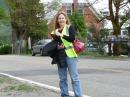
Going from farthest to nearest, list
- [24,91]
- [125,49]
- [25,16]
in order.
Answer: [25,16] → [125,49] → [24,91]

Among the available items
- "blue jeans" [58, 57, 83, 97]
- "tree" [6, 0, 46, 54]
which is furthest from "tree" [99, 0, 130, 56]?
"blue jeans" [58, 57, 83, 97]

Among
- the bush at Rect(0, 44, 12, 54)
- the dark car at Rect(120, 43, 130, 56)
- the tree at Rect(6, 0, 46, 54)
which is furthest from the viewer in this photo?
the bush at Rect(0, 44, 12, 54)

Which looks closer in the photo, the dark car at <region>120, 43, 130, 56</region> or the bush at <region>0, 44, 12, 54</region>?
the dark car at <region>120, 43, 130, 56</region>

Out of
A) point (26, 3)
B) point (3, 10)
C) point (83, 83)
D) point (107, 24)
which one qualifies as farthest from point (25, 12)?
point (83, 83)

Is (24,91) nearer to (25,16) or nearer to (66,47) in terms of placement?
(66,47)

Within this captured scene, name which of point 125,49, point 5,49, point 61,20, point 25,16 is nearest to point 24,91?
point 61,20

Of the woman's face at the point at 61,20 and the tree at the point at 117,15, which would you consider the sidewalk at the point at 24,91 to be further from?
the tree at the point at 117,15

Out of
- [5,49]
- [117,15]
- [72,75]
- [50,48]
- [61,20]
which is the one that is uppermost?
[117,15]

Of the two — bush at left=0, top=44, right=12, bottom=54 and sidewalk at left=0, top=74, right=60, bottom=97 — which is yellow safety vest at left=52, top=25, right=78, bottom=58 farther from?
bush at left=0, top=44, right=12, bottom=54

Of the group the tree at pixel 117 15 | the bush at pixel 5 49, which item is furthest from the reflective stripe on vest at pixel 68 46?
the bush at pixel 5 49

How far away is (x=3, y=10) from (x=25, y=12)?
5.37 meters

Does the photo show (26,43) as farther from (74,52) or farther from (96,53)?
(74,52)

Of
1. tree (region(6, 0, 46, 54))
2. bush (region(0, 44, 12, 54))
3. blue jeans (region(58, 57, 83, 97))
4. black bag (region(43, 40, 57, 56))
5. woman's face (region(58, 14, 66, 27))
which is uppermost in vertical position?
tree (region(6, 0, 46, 54))

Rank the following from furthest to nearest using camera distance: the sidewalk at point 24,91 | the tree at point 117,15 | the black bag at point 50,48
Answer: the tree at point 117,15, the sidewalk at point 24,91, the black bag at point 50,48
